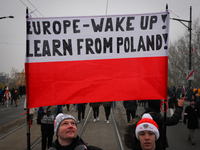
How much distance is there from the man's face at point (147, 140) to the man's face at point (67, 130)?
31.1 inches

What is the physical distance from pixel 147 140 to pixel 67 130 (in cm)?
94

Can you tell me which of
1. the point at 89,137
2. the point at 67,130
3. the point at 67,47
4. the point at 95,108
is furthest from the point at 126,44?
the point at 95,108

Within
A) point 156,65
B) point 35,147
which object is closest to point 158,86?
point 156,65

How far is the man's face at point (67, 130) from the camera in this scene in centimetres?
237

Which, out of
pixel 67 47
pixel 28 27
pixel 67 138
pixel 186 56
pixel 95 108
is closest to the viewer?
pixel 67 138

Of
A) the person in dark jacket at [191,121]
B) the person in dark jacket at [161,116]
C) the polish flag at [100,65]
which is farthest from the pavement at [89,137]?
the polish flag at [100,65]

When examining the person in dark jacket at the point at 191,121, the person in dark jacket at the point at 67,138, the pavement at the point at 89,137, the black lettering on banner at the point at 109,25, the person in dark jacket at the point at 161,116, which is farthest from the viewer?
the person in dark jacket at the point at 191,121

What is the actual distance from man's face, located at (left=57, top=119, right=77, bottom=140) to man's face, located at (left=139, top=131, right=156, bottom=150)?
79 centimetres

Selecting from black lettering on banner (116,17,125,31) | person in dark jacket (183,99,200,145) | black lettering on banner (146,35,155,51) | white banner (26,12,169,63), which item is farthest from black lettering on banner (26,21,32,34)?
person in dark jacket (183,99,200,145)

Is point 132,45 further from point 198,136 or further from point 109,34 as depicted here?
point 198,136

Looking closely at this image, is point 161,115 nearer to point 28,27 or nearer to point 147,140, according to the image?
point 147,140

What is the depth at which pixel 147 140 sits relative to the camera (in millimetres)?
2402

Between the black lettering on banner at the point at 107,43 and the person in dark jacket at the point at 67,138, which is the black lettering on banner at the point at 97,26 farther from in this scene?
the person in dark jacket at the point at 67,138

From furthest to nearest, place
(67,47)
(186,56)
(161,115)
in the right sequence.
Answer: (186,56)
(161,115)
(67,47)
